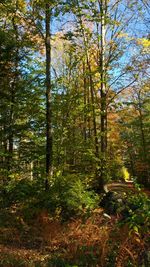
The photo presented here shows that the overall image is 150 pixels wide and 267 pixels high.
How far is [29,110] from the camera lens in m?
14.2

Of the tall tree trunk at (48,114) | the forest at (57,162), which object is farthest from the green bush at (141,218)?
the tall tree trunk at (48,114)

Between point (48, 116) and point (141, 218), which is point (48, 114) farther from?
point (141, 218)

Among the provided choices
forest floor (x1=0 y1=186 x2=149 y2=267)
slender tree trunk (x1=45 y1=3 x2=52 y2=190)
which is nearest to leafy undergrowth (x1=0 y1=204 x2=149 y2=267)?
forest floor (x1=0 y1=186 x2=149 y2=267)

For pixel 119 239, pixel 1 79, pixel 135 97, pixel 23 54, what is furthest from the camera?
pixel 135 97

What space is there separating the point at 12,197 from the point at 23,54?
6590 millimetres

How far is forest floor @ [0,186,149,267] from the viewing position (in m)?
5.85

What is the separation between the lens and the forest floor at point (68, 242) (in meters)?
5.85

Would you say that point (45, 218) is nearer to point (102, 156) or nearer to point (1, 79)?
point (102, 156)

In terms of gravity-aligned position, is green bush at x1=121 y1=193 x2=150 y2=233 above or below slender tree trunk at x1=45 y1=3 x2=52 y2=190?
below

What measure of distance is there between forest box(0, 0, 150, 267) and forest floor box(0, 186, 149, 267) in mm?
21

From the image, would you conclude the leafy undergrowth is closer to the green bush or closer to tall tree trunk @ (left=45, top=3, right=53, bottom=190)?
the green bush

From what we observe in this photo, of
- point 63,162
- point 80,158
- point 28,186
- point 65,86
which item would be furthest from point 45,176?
point 65,86

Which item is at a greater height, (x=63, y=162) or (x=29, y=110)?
(x=29, y=110)

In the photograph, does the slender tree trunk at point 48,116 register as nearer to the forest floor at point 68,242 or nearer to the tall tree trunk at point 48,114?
the tall tree trunk at point 48,114
